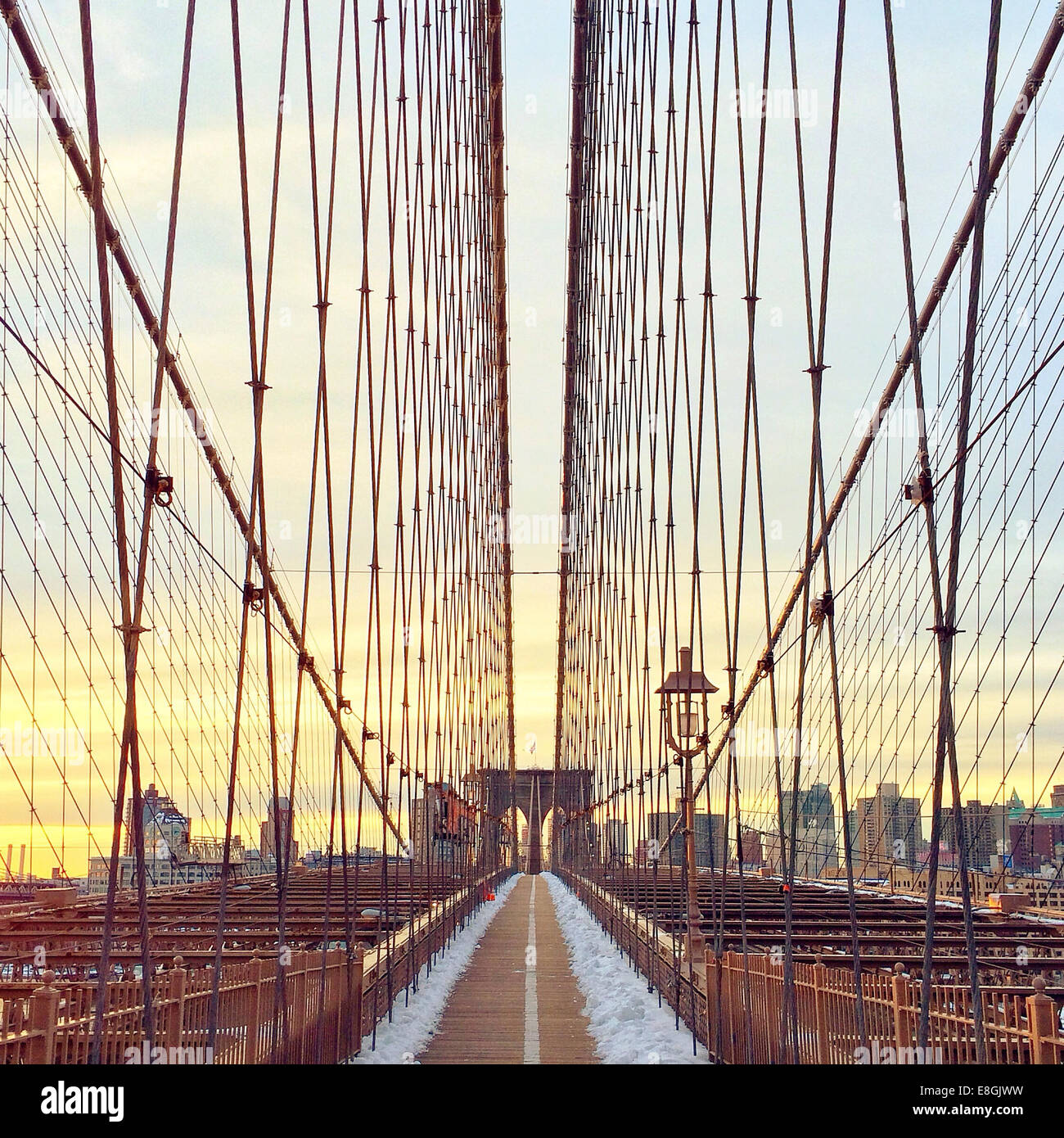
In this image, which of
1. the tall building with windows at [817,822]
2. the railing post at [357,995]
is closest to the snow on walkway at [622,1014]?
the railing post at [357,995]

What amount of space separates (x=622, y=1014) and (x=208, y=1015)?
4964 mm

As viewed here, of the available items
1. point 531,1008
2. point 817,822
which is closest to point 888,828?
point 817,822

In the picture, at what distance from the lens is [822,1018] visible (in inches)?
228

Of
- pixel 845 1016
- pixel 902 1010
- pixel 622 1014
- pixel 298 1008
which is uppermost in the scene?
pixel 902 1010

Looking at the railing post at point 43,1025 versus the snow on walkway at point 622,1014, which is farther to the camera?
the snow on walkway at point 622,1014

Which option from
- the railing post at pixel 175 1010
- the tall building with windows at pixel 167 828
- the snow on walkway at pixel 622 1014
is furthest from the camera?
the tall building with windows at pixel 167 828

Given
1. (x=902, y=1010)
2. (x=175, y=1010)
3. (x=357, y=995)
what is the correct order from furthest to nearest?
1. (x=357, y=995)
2. (x=175, y=1010)
3. (x=902, y=1010)

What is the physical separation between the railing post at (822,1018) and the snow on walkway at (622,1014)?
1.95m

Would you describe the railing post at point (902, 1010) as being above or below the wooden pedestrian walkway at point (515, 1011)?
above

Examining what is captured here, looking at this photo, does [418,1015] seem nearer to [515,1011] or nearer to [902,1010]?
[515,1011]

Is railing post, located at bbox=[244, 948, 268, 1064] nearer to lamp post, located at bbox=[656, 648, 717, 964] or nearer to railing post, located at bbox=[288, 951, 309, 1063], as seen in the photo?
railing post, located at bbox=[288, 951, 309, 1063]

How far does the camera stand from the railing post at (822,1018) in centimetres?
570

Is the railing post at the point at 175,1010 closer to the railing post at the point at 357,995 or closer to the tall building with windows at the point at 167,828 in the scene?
the railing post at the point at 357,995
